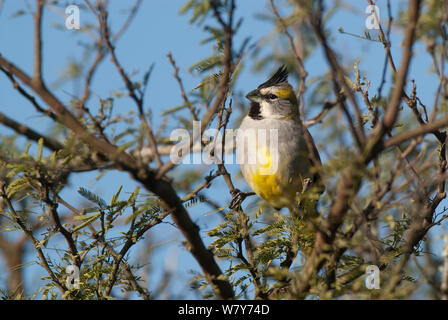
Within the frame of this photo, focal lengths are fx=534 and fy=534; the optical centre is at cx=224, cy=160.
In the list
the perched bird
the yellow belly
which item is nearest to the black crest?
the perched bird

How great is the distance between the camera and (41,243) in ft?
9.20

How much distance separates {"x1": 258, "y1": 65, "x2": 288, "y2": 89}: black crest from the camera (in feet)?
15.6

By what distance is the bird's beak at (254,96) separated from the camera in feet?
15.9

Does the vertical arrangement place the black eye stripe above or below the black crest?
below

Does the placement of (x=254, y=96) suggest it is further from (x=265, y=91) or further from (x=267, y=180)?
(x=267, y=180)

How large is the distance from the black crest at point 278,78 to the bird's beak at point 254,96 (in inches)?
2.5

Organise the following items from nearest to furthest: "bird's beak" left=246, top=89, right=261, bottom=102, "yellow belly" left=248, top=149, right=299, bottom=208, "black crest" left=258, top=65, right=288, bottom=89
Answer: "yellow belly" left=248, top=149, right=299, bottom=208
"black crest" left=258, top=65, right=288, bottom=89
"bird's beak" left=246, top=89, right=261, bottom=102

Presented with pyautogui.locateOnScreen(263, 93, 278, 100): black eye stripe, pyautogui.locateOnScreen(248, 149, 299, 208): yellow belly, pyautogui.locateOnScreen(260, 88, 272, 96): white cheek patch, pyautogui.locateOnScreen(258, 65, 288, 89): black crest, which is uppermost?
pyautogui.locateOnScreen(258, 65, 288, 89): black crest

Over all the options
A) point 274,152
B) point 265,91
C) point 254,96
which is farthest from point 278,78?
point 274,152

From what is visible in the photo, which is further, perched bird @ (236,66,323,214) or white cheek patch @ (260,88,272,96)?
white cheek patch @ (260,88,272,96)

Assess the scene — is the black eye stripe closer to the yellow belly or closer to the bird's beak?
the bird's beak

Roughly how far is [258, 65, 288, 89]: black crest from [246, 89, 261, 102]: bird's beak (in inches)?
2.5
